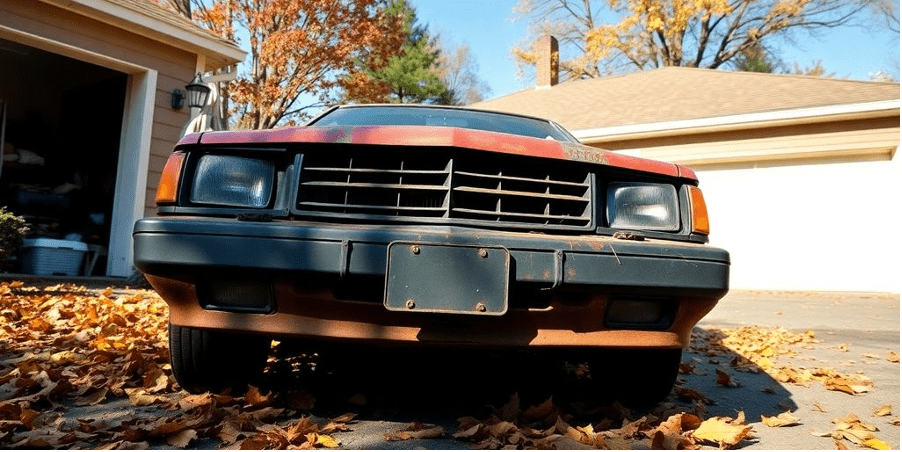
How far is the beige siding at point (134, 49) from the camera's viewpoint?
6.34 metres

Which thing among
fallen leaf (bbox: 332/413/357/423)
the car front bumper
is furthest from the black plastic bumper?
fallen leaf (bbox: 332/413/357/423)

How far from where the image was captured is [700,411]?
8.57ft

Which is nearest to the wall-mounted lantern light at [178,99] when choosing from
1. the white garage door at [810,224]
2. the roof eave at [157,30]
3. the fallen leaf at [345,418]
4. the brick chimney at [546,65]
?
the roof eave at [157,30]

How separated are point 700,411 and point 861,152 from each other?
8.91 metres


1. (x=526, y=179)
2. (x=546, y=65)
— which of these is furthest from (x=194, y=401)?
(x=546, y=65)

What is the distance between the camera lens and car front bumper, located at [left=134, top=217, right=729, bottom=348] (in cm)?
188

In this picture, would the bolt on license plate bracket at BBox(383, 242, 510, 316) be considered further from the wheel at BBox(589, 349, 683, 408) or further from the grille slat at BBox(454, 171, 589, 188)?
the wheel at BBox(589, 349, 683, 408)

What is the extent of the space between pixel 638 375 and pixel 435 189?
3.81ft

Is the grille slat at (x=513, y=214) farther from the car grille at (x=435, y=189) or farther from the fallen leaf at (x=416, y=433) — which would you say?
the fallen leaf at (x=416, y=433)

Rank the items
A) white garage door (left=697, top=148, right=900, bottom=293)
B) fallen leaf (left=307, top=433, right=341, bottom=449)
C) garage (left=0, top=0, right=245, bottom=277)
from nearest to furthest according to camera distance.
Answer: fallen leaf (left=307, top=433, right=341, bottom=449), garage (left=0, top=0, right=245, bottom=277), white garage door (left=697, top=148, right=900, bottom=293)

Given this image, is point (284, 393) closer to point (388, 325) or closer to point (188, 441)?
point (188, 441)

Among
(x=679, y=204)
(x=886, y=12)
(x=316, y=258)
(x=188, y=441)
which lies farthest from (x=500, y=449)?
(x=886, y=12)

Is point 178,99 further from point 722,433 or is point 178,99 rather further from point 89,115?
point 722,433

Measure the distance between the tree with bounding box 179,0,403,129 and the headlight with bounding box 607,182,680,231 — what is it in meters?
13.9
